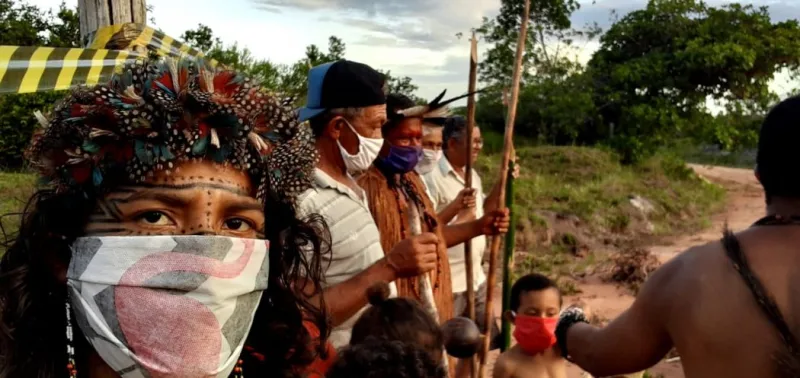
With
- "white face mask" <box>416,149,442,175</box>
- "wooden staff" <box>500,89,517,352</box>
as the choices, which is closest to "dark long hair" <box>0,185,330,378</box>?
"wooden staff" <box>500,89,517,352</box>

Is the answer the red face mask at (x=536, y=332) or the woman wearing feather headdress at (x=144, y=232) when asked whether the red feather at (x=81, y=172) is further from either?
the red face mask at (x=536, y=332)

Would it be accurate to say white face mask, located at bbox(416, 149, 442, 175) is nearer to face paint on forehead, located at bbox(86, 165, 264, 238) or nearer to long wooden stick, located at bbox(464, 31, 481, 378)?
long wooden stick, located at bbox(464, 31, 481, 378)

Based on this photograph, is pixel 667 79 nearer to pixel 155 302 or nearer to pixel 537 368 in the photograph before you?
pixel 537 368

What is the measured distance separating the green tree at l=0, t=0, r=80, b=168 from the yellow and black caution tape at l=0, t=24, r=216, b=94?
4322mm

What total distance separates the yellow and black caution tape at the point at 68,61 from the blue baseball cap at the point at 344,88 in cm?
197

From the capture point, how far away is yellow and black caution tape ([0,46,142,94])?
4566mm

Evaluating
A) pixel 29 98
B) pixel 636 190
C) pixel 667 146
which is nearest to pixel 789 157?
pixel 29 98

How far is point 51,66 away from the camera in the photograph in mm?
4789

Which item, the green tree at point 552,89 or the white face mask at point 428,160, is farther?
the green tree at point 552,89

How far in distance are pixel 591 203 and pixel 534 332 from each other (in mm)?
10283

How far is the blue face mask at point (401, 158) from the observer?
3.37m

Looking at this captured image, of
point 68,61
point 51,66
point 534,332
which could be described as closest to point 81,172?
point 534,332

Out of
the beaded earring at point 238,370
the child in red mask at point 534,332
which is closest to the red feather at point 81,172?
the beaded earring at point 238,370

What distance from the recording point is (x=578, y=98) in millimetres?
17641
